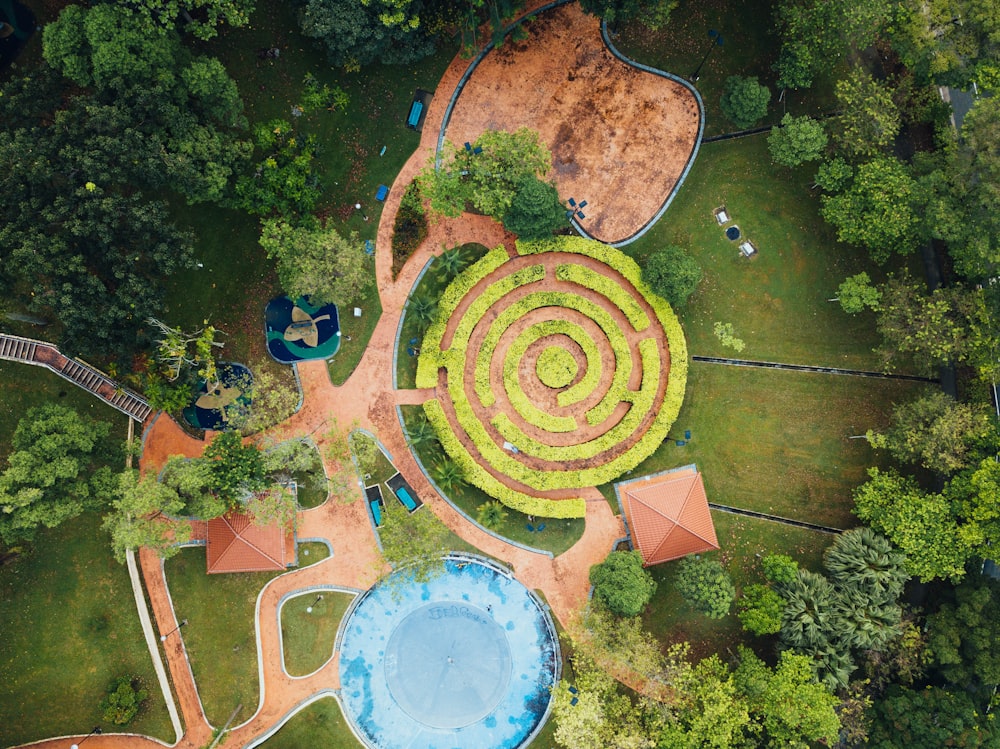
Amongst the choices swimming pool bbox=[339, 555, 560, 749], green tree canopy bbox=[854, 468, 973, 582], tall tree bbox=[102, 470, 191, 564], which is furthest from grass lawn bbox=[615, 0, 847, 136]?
tall tree bbox=[102, 470, 191, 564]

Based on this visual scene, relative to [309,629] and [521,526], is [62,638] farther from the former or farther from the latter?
[521,526]

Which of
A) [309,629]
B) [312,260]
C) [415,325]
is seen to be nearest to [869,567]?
[415,325]

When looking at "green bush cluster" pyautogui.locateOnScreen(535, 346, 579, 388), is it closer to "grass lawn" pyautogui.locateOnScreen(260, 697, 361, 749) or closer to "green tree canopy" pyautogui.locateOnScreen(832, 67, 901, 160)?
"green tree canopy" pyautogui.locateOnScreen(832, 67, 901, 160)

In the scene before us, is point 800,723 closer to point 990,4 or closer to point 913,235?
point 913,235

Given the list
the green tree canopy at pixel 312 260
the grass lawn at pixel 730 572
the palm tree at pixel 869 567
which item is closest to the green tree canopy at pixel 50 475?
the green tree canopy at pixel 312 260

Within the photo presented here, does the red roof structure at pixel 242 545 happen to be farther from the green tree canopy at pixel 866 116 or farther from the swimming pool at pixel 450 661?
the green tree canopy at pixel 866 116
